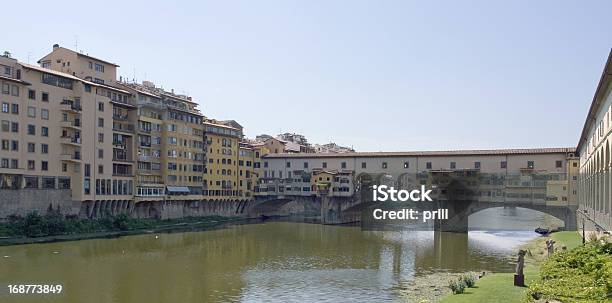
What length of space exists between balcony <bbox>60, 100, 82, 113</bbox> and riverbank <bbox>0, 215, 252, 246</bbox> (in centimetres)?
1232

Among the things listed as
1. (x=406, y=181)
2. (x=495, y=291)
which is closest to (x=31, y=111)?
(x=495, y=291)

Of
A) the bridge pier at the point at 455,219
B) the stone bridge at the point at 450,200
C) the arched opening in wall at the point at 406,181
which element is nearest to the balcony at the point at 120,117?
the stone bridge at the point at 450,200

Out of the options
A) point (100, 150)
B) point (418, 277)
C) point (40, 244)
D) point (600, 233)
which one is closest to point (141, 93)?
point (100, 150)

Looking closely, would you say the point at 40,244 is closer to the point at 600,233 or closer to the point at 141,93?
the point at 141,93

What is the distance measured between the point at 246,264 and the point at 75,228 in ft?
86.4

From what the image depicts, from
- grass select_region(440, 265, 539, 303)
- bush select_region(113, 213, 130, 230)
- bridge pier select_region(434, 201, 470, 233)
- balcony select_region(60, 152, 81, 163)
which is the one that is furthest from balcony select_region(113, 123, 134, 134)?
grass select_region(440, 265, 539, 303)

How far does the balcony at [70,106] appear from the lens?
65938 millimetres

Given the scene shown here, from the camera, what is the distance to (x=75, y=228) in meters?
64.3

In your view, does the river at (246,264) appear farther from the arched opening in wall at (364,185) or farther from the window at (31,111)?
the arched opening in wall at (364,185)

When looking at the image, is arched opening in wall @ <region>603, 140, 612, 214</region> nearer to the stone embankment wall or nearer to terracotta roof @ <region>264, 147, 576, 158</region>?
terracotta roof @ <region>264, 147, 576, 158</region>

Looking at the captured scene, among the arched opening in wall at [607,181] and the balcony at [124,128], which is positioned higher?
the balcony at [124,128]

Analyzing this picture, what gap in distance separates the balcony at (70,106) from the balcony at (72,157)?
5044 millimetres

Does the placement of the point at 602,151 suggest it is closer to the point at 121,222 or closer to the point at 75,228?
the point at 75,228

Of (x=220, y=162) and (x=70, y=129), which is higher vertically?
(x=70, y=129)
